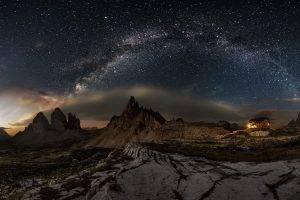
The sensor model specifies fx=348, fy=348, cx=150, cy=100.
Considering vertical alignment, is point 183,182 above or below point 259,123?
below

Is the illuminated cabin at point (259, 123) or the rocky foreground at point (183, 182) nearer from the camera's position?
the rocky foreground at point (183, 182)

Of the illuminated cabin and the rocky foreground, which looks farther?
the illuminated cabin

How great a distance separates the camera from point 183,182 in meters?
33.2

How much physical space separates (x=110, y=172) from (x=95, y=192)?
237 inches

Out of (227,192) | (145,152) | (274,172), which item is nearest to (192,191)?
(227,192)

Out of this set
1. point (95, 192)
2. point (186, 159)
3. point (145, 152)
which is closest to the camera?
point (95, 192)

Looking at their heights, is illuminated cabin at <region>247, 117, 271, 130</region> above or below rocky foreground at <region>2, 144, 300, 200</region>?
above

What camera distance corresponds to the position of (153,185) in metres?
33.1

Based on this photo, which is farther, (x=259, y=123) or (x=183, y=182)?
(x=259, y=123)

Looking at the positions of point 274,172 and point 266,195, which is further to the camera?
point 274,172

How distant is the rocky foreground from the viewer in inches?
1196

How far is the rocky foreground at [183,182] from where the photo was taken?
1196 inches

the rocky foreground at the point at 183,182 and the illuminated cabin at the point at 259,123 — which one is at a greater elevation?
the illuminated cabin at the point at 259,123

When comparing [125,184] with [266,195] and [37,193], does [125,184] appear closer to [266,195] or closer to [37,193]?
[37,193]
